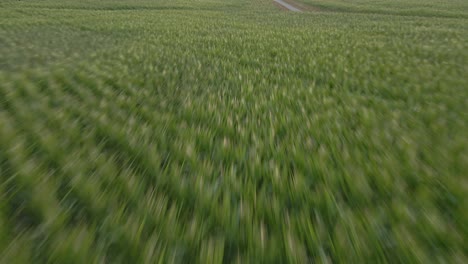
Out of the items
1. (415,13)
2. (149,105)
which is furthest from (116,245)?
(415,13)

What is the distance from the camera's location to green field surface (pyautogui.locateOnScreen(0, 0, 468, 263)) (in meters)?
1.11

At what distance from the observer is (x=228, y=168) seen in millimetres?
1680

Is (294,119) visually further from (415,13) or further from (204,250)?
(415,13)

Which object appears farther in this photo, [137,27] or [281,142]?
[137,27]

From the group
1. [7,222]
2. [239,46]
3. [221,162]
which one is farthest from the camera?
[239,46]

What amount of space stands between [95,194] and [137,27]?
29.1 ft

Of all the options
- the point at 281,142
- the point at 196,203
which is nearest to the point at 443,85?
the point at 281,142

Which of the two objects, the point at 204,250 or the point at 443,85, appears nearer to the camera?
the point at 204,250

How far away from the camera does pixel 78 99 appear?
2576 millimetres

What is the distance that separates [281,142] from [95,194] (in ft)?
4.60

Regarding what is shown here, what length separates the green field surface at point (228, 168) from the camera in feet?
3.63

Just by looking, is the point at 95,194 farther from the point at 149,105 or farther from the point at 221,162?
the point at 149,105

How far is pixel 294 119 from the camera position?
2404 millimetres

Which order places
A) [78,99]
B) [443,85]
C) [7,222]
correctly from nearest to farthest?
[7,222], [78,99], [443,85]
